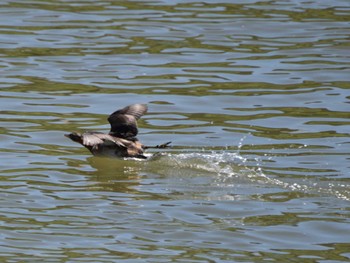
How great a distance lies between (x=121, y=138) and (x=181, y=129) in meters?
1.18

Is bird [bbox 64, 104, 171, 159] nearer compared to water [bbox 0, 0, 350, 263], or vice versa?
water [bbox 0, 0, 350, 263]

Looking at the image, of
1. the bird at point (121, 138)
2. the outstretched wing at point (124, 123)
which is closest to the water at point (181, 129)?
the bird at point (121, 138)

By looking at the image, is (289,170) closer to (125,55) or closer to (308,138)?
(308,138)

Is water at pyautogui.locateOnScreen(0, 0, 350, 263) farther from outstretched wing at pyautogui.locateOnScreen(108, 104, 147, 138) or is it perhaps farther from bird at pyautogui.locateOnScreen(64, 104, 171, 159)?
outstretched wing at pyautogui.locateOnScreen(108, 104, 147, 138)

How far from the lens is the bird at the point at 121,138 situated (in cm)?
1136

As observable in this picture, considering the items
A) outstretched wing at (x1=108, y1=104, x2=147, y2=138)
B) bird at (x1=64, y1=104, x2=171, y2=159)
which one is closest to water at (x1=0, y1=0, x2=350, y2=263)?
bird at (x1=64, y1=104, x2=171, y2=159)

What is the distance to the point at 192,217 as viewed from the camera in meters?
9.55

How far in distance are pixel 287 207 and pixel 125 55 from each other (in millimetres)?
6687

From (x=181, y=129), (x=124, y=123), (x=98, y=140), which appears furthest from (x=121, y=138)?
(x=181, y=129)

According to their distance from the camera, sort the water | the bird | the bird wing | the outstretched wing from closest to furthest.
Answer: the water
the bird wing
the bird
the outstretched wing

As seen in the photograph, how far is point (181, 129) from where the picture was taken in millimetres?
12742

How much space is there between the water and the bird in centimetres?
16

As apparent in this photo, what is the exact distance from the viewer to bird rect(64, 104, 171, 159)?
11.4 m

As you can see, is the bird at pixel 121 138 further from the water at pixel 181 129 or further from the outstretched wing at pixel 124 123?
the water at pixel 181 129
